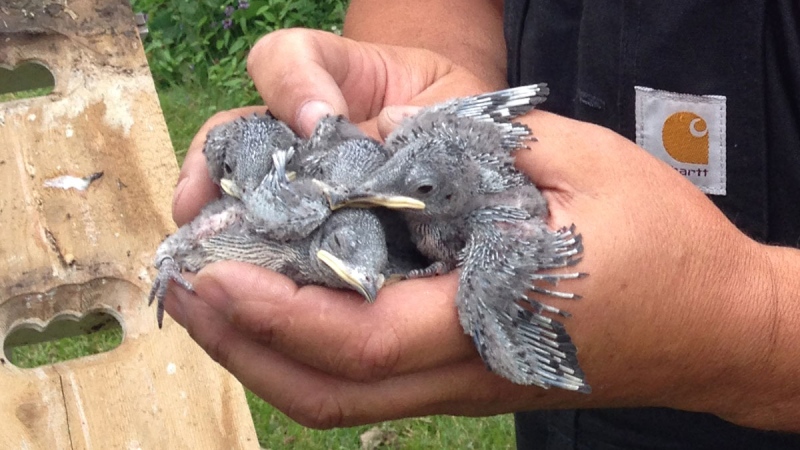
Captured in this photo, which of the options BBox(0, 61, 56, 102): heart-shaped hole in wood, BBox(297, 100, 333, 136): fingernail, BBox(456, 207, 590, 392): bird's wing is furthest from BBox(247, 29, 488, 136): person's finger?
BBox(0, 61, 56, 102): heart-shaped hole in wood

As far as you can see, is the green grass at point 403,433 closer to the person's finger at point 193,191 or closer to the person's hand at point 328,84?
the person's hand at point 328,84

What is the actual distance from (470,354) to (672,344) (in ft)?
0.96

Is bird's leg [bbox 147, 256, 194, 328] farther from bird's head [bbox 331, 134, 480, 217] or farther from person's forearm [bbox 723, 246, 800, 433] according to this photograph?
person's forearm [bbox 723, 246, 800, 433]

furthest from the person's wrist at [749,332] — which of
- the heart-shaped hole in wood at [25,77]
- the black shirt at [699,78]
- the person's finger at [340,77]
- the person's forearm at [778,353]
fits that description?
the heart-shaped hole in wood at [25,77]

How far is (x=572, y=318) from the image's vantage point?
120cm

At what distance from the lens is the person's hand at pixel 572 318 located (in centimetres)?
116

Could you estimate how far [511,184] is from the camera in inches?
49.3

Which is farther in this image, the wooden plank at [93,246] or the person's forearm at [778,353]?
the wooden plank at [93,246]

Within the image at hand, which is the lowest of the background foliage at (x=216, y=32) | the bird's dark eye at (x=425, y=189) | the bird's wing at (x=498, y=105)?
the background foliage at (x=216, y=32)

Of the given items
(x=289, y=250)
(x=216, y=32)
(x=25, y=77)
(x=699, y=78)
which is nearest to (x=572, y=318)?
(x=289, y=250)

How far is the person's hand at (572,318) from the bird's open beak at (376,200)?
104mm

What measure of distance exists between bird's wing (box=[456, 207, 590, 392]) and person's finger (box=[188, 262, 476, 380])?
0.15ft

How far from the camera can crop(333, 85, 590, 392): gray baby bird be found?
1132 mm

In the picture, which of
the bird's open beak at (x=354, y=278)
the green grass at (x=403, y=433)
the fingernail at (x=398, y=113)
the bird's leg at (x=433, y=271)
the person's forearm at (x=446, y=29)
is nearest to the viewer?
the bird's open beak at (x=354, y=278)
